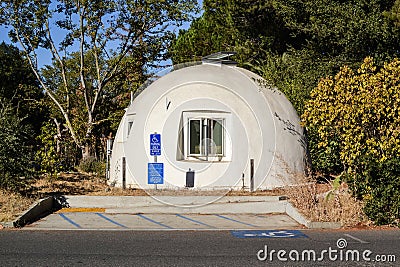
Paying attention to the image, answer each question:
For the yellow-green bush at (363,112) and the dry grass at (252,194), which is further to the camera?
the yellow-green bush at (363,112)

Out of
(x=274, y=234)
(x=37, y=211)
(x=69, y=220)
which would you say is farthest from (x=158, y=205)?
(x=274, y=234)

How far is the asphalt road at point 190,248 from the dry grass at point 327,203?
69cm

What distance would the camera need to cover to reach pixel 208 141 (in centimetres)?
1582

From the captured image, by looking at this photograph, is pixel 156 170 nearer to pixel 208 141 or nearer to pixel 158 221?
pixel 208 141

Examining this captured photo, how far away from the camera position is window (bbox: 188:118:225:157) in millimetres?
15742

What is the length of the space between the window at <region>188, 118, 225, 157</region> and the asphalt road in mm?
5151

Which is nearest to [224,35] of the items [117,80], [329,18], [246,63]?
[246,63]

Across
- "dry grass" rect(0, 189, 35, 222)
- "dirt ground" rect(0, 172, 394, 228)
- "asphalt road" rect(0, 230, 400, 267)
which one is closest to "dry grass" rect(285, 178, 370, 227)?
"dirt ground" rect(0, 172, 394, 228)

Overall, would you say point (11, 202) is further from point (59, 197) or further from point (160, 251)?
point (160, 251)

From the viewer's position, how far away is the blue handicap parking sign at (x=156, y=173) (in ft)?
51.4

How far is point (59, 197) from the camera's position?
46.6ft

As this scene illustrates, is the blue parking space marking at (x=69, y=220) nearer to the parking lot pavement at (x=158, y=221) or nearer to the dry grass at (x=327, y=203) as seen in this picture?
the parking lot pavement at (x=158, y=221)

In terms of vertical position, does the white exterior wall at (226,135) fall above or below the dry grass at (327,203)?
above

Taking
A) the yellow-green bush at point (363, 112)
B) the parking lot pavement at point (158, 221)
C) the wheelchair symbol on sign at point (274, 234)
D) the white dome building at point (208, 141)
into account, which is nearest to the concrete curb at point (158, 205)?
the parking lot pavement at point (158, 221)
